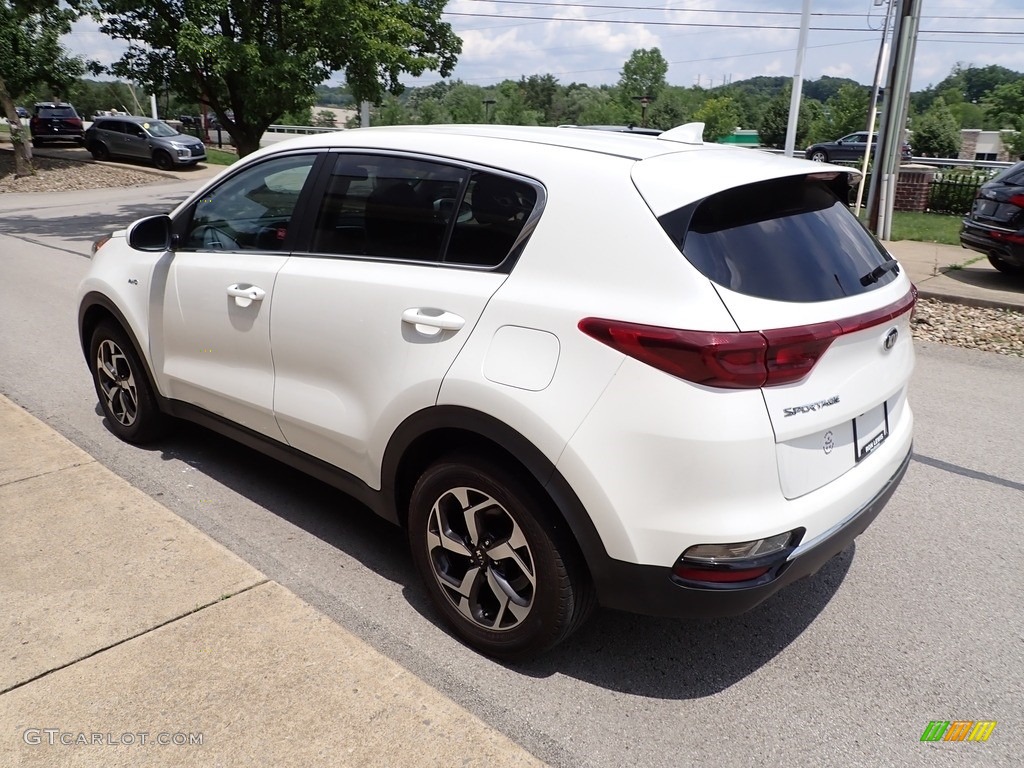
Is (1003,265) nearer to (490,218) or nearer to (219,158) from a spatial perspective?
(490,218)

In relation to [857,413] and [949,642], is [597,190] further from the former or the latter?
[949,642]

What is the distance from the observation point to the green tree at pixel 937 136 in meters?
33.0

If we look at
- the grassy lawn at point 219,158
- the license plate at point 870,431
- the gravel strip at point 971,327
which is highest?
the license plate at point 870,431

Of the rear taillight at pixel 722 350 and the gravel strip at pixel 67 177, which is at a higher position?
the rear taillight at pixel 722 350

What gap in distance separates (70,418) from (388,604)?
308 cm

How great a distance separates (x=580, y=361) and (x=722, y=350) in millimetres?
419

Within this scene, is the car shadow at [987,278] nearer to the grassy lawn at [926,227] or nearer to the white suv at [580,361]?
the grassy lawn at [926,227]

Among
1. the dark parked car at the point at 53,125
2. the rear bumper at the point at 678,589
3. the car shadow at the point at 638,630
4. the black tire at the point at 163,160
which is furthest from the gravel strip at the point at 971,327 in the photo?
the dark parked car at the point at 53,125

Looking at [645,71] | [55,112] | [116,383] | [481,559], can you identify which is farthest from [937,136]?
[645,71]

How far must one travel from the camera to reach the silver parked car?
88.4ft

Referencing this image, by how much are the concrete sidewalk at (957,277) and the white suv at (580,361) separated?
6723 millimetres

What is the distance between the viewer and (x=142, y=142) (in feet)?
90.1

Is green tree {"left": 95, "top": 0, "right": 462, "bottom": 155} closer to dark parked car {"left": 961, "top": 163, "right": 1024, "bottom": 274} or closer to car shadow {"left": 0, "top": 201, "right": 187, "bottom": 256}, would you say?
car shadow {"left": 0, "top": 201, "right": 187, "bottom": 256}

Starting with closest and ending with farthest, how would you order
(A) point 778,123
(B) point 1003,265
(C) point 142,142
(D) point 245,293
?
(D) point 245,293
(B) point 1003,265
(C) point 142,142
(A) point 778,123
